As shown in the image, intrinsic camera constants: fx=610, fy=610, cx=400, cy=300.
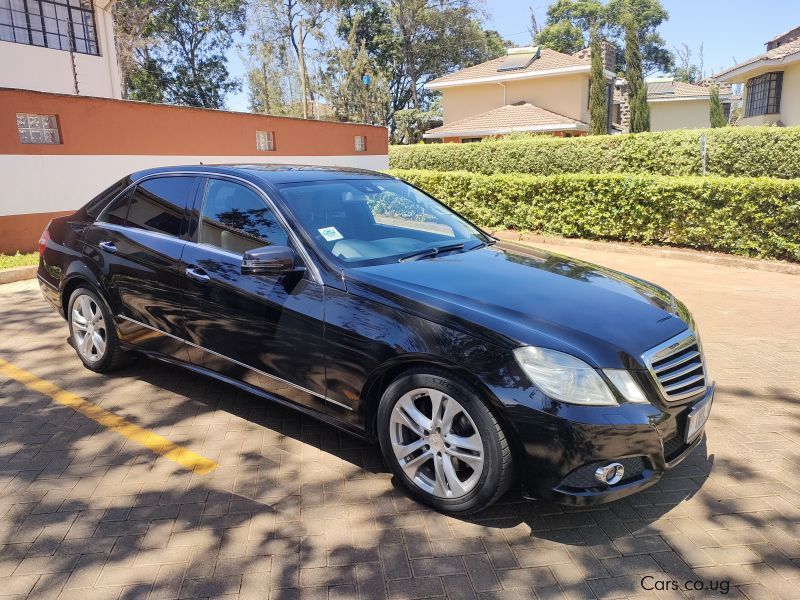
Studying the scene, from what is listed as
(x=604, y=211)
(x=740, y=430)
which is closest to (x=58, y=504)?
(x=740, y=430)

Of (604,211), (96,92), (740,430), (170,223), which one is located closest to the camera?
(740,430)

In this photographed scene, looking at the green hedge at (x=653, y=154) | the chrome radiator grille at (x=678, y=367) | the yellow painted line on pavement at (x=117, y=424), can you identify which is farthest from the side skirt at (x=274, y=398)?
the green hedge at (x=653, y=154)

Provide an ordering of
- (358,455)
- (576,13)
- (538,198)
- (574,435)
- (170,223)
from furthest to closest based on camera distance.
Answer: (576,13), (538,198), (170,223), (358,455), (574,435)

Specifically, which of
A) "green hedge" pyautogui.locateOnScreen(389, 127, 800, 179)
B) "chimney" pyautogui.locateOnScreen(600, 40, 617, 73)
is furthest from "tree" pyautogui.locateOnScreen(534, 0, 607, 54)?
"green hedge" pyautogui.locateOnScreen(389, 127, 800, 179)

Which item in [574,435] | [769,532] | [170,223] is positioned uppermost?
[170,223]

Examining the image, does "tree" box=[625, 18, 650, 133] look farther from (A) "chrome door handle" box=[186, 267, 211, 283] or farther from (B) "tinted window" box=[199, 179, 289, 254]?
(A) "chrome door handle" box=[186, 267, 211, 283]

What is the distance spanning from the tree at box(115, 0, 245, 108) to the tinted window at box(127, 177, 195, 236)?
40.4 m

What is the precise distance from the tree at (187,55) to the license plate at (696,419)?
4347 centimetres

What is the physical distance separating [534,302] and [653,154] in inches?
688

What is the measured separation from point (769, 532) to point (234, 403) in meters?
3.31

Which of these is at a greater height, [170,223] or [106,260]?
[170,223]

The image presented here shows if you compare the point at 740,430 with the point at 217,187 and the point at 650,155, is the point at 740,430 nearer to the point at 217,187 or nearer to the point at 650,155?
the point at 217,187

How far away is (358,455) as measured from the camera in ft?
11.9

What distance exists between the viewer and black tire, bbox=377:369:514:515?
2750mm
